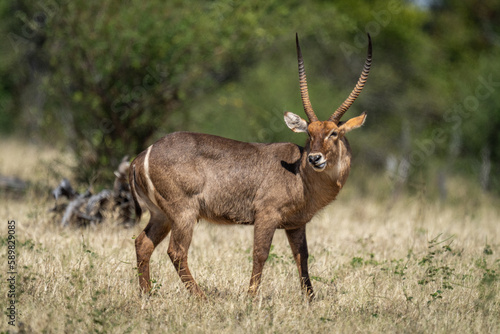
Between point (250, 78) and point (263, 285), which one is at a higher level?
point (263, 285)

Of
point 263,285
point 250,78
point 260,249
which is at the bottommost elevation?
point 250,78

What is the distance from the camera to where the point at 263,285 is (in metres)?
7.26

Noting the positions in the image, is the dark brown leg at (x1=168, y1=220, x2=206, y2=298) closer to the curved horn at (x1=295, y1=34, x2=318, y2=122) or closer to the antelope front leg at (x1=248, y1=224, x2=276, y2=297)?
the antelope front leg at (x1=248, y1=224, x2=276, y2=297)

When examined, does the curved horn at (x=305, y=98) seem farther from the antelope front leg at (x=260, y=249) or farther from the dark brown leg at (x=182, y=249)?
the dark brown leg at (x=182, y=249)

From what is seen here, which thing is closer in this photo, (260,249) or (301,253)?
(260,249)

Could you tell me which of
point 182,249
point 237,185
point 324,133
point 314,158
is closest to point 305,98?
point 324,133

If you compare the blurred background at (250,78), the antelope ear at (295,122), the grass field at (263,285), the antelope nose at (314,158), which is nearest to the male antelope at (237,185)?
the antelope ear at (295,122)

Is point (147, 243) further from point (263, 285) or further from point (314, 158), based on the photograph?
point (314, 158)

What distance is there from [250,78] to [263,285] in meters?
12.6

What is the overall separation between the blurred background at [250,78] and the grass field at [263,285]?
1665 mm

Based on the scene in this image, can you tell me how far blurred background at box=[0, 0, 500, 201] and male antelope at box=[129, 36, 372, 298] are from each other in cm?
398

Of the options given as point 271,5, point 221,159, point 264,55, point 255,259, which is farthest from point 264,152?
point 264,55

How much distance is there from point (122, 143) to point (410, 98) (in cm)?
1761

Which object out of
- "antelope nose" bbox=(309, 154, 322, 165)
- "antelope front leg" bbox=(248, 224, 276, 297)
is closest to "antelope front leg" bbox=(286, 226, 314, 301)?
"antelope front leg" bbox=(248, 224, 276, 297)
